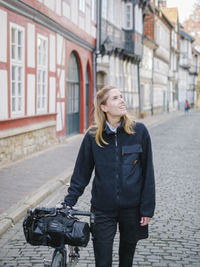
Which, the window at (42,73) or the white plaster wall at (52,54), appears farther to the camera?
the white plaster wall at (52,54)

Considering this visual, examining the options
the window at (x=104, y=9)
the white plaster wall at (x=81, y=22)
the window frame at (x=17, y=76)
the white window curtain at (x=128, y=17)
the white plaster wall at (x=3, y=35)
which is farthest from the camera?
the white window curtain at (x=128, y=17)

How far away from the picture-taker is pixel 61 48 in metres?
15.7

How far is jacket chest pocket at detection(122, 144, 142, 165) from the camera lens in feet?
10.9

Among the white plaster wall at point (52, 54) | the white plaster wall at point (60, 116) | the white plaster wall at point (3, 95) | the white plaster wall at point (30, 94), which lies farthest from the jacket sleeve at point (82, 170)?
the white plaster wall at point (60, 116)

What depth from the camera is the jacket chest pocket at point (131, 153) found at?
10.9 ft

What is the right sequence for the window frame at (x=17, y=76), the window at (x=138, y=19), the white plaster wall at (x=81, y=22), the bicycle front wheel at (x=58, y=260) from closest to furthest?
the bicycle front wheel at (x=58, y=260) < the window frame at (x=17, y=76) < the white plaster wall at (x=81, y=22) < the window at (x=138, y=19)

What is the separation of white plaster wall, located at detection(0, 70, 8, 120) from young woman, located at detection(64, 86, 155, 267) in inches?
294

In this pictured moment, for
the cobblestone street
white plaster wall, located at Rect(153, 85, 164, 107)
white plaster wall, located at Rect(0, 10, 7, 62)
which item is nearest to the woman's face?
the cobblestone street

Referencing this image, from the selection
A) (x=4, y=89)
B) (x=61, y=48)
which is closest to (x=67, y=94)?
(x=61, y=48)

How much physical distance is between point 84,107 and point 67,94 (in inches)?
91.4

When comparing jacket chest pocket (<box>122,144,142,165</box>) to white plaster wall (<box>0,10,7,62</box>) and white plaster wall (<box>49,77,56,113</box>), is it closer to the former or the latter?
white plaster wall (<box>0,10,7,62</box>)

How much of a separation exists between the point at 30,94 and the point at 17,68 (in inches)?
46.6

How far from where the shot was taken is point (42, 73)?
13922mm

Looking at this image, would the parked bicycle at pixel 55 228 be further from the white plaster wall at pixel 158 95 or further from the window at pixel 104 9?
the white plaster wall at pixel 158 95
